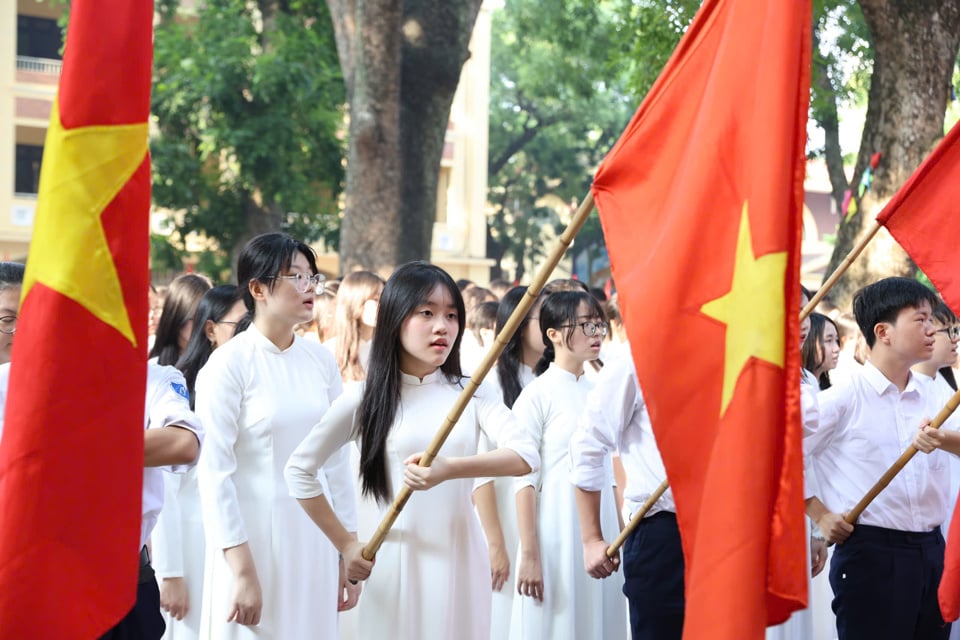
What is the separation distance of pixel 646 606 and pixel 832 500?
104 cm

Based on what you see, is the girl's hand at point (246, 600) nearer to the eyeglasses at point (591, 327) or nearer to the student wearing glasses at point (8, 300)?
the student wearing glasses at point (8, 300)

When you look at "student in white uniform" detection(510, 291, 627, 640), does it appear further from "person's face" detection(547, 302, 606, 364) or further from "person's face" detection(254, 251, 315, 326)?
"person's face" detection(254, 251, 315, 326)

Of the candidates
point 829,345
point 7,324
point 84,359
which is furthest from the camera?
point 829,345

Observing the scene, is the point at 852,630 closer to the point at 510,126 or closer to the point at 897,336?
the point at 897,336

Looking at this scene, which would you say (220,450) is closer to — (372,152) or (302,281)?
(302,281)

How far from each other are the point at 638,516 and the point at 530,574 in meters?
1.10

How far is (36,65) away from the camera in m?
29.0

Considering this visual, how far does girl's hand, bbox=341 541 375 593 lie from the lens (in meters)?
3.99

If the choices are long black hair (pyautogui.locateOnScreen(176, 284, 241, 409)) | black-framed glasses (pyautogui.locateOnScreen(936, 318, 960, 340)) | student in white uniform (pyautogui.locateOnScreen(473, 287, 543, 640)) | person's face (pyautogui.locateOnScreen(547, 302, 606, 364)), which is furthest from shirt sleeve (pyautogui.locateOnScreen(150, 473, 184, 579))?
black-framed glasses (pyautogui.locateOnScreen(936, 318, 960, 340))

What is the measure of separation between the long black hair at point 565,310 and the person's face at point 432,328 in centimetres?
148

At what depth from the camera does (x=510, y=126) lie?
122 ft

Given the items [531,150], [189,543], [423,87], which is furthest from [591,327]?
[531,150]

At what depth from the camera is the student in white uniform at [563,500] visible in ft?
18.2

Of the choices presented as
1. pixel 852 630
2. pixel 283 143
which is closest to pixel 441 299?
pixel 852 630
